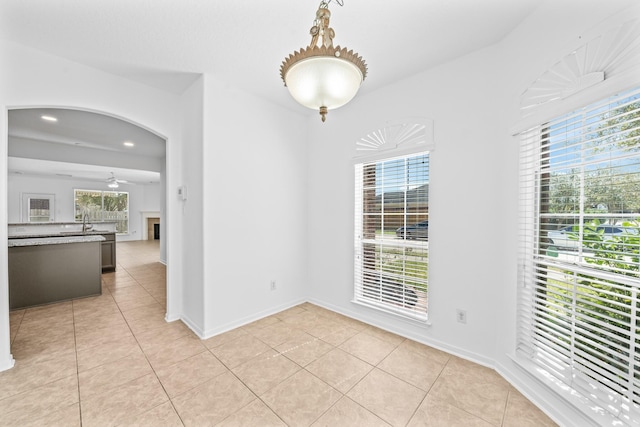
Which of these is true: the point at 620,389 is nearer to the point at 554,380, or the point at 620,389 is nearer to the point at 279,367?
the point at 554,380

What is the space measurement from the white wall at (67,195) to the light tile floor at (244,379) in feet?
29.0

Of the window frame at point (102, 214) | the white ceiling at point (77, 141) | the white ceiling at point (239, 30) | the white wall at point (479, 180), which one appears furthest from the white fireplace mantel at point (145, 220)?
the white wall at point (479, 180)

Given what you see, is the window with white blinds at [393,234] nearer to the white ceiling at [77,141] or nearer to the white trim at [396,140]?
the white trim at [396,140]

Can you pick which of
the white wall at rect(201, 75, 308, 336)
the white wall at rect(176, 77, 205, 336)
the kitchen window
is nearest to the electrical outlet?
the white wall at rect(201, 75, 308, 336)

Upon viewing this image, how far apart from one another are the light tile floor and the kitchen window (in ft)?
29.7

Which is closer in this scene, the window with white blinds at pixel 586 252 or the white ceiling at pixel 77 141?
the window with white blinds at pixel 586 252

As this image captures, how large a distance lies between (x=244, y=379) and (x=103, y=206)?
1204 centimetres

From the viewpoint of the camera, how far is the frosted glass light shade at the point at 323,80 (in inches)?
48.1

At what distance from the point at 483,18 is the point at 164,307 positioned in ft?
Answer: 15.2

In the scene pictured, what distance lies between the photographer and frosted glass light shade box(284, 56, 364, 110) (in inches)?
48.1

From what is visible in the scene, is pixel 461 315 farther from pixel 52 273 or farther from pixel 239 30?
pixel 52 273

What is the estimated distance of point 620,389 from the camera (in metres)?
1.31

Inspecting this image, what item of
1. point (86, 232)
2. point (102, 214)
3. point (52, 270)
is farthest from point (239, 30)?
point (102, 214)

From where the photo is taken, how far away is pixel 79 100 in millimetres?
2441
